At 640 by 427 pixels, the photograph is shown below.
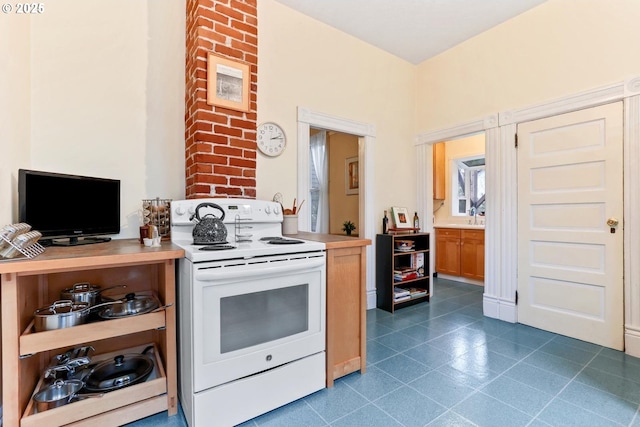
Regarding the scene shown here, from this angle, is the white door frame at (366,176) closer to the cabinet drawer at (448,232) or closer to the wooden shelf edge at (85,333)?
the cabinet drawer at (448,232)

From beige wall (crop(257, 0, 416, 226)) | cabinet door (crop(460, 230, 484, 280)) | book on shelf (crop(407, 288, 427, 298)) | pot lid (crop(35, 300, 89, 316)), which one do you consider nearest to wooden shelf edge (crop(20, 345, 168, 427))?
pot lid (crop(35, 300, 89, 316))

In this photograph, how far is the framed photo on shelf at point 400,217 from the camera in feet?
11.7

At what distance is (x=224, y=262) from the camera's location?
1.43 metres

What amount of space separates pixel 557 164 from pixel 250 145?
2709 millimetres

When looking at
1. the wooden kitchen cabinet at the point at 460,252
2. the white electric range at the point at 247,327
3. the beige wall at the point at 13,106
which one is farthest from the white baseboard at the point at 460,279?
the beige wall at the point at 13,106

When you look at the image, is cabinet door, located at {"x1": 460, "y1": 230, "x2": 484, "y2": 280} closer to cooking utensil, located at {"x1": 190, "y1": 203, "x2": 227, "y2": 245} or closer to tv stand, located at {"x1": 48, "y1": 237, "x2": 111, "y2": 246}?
cooking utensil, located at {"x1": 190, "y1": 203, "x2": 227, "y2": 245}

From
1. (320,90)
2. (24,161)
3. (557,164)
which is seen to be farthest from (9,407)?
(557,164)

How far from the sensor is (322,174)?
4973 mm

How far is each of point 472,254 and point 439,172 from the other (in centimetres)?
150

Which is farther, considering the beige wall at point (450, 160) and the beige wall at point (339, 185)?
the beige wall at point (450, 160)

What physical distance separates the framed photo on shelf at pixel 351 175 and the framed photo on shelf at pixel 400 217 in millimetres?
1017

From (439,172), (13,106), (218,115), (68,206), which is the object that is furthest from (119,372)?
(439,172)

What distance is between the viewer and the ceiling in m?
2.77

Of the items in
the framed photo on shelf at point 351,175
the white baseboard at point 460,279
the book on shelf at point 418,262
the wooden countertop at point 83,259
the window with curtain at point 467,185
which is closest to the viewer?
the wooden countertop at point 83,259
